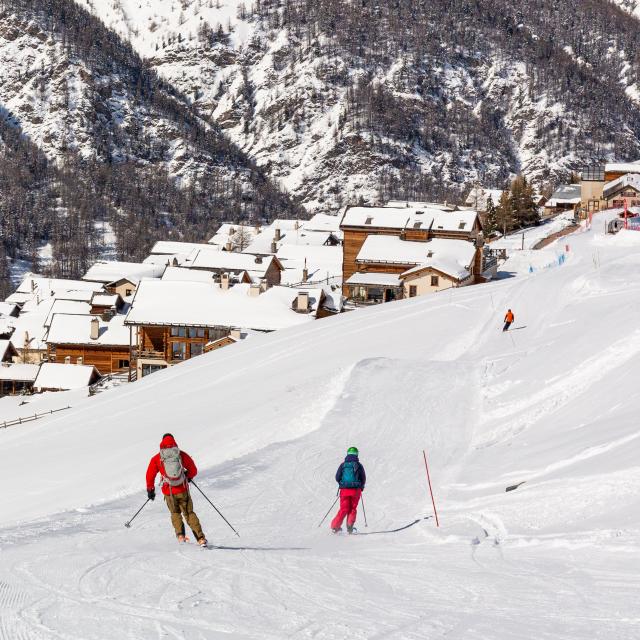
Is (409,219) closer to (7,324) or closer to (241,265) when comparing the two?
(241,265)

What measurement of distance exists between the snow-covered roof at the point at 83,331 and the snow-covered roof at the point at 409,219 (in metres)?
20.6

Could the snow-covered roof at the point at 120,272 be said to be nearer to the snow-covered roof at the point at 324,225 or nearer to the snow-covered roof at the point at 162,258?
the snow-covered roof at the point at 162,258

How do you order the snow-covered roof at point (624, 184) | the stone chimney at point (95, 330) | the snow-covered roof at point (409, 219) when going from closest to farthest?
the stone chimney at point (95, 330) < the snow-covered roof at point (409, 219) < the snow-covered roof at point (624, 184)

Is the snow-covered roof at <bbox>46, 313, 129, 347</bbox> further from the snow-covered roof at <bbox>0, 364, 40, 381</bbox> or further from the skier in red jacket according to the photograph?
the skier in red jacket

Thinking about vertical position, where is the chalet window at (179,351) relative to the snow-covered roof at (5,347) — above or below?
above

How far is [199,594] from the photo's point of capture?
9484 mm

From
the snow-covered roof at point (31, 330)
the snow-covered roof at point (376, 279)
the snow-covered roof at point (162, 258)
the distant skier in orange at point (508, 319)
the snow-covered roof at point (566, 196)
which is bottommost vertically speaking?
the snow-covered roof at point (31, 330)

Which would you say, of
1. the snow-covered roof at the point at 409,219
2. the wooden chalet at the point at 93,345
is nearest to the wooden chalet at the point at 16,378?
the wooden chalet at the point at 93,345

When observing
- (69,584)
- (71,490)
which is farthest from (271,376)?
(69,584)

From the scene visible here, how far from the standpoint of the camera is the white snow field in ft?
29.4

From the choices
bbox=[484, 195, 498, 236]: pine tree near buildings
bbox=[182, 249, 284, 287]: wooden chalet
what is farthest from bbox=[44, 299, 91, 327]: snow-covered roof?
bbox=[484, 195, 498, 236]: pine tree near buildings

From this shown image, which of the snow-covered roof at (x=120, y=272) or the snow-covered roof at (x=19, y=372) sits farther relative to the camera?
the snow-covered roof at (x=120, y=272)

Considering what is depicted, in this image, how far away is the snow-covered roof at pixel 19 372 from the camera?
241 ft

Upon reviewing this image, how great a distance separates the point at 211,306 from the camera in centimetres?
6000
